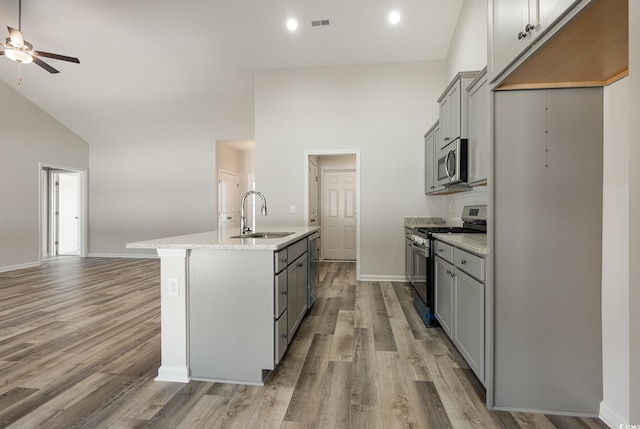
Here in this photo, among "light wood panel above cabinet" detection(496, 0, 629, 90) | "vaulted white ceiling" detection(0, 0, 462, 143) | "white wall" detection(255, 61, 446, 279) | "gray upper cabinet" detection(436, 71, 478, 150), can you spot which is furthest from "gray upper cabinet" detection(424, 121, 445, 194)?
"light wood panel above cabinet" detection(496, 0, 629, 90)

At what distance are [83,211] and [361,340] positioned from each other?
7.39 meters

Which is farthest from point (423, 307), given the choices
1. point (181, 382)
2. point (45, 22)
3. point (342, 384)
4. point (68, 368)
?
point (45, 22)

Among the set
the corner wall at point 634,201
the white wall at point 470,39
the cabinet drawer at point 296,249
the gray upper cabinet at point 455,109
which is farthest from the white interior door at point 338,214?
the corner wall at point 634,201

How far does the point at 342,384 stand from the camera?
1923 millimetres

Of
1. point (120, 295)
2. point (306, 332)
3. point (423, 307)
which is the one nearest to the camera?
point (306, 332)

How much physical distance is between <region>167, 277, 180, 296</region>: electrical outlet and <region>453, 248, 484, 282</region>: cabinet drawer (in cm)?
183

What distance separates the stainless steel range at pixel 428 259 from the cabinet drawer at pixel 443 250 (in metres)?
0.10

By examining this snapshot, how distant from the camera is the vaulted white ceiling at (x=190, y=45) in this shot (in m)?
3.82

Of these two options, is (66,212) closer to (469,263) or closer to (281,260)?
(281,260)

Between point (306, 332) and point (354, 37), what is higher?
point (354, 37)

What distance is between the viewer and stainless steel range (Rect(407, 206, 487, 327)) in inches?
112

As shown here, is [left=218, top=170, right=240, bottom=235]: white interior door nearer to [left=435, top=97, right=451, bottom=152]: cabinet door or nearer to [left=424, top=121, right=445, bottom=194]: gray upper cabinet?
[left=424, top=121, right=445, bottom=194]: gray upper cabinet

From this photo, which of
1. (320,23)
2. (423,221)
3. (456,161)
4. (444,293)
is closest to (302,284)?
(444,293)

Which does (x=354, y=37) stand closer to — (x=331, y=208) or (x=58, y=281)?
(x=331, y=208)
